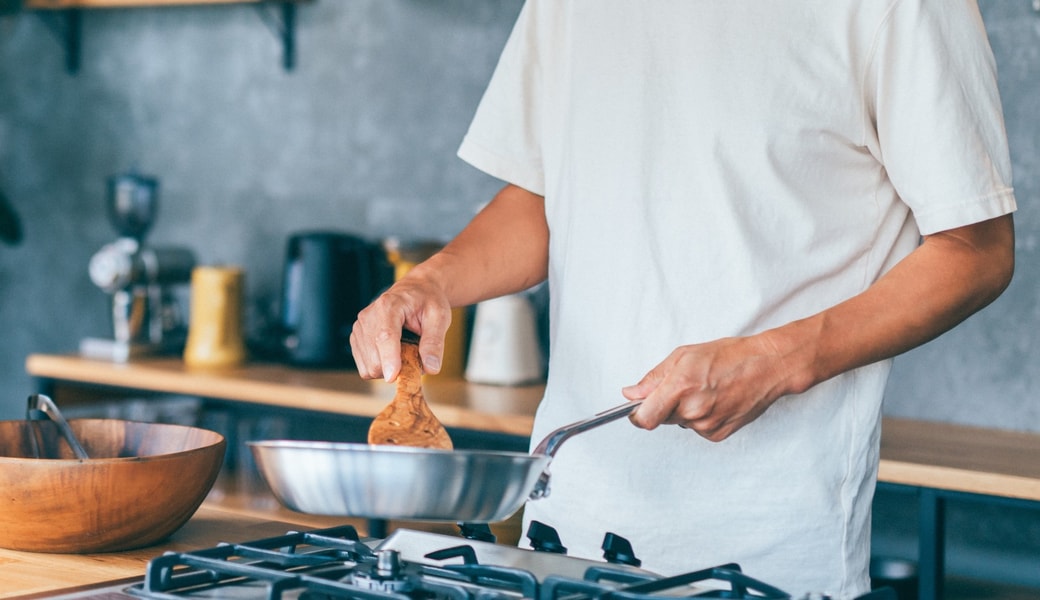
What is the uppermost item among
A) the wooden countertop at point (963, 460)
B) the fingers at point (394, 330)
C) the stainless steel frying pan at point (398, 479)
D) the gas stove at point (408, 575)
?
the fingers at point (394, 330)

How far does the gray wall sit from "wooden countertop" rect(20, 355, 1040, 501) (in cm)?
17

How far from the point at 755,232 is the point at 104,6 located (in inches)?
93.5

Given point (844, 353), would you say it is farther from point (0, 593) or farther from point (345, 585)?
point (0, 593)

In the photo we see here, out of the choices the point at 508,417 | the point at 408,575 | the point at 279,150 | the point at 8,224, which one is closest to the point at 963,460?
the point at 508,417

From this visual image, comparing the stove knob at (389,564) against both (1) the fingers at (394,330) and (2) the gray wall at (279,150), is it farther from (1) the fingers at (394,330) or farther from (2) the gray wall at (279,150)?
(2) the gray wall at (279,150)

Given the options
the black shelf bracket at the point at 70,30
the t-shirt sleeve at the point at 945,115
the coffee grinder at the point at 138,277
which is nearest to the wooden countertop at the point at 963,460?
the t-shirt sleeve at the point at 945,115

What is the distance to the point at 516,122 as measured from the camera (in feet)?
4.85

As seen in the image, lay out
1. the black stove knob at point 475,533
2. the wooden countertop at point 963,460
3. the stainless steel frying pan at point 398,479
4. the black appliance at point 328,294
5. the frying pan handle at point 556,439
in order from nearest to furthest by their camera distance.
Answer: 1. the stainless steel frying pan at point 398,479
2. the frying pan handle at point 556,439
3. the black stove knob at point 475,533
4. the wooden countertop at point 963,460
5. the black appliance at point 328,294

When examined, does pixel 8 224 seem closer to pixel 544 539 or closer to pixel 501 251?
pixel 501 251

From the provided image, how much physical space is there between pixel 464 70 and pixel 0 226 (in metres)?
1.39

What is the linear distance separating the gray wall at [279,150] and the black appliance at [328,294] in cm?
23

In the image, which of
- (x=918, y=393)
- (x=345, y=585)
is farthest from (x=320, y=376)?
(x=345, y=585)

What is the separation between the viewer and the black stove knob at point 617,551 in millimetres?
1012

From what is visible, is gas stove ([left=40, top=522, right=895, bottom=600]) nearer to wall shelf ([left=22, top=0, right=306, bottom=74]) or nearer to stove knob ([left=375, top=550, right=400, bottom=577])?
stove knob ([left=375, top=550, right=400, bottom=577])
